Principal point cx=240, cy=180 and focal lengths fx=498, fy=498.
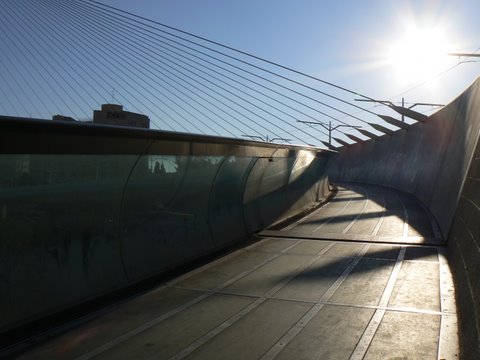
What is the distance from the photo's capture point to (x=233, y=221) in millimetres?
12484

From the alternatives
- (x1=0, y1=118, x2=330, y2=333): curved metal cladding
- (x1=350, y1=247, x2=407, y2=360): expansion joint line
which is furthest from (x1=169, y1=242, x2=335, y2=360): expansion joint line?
(x1=0, y1=118, x2=330, y2=333): curved metal cladding

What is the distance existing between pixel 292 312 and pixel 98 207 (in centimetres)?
314

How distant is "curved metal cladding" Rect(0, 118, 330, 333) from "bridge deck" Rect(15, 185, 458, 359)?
657 mm

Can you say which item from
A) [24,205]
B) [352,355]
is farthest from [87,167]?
[352,355]

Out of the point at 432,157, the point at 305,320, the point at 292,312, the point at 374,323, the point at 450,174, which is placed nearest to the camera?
the point at 374,323

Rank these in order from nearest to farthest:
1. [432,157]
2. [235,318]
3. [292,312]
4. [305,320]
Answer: [305,320] → [235,318] → [292,312] → [432,157]

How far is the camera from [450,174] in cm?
1383

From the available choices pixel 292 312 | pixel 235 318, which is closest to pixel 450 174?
pixel 292 312

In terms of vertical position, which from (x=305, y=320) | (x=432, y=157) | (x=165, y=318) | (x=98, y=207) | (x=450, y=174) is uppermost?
(x=432, y=157)

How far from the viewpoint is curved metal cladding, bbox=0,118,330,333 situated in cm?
569

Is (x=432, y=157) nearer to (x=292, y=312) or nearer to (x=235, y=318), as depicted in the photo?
(x=292, y=312)

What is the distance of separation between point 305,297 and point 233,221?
5416mm

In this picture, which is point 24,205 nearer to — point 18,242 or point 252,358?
point 18,242

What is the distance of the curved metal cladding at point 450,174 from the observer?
19.3ft
